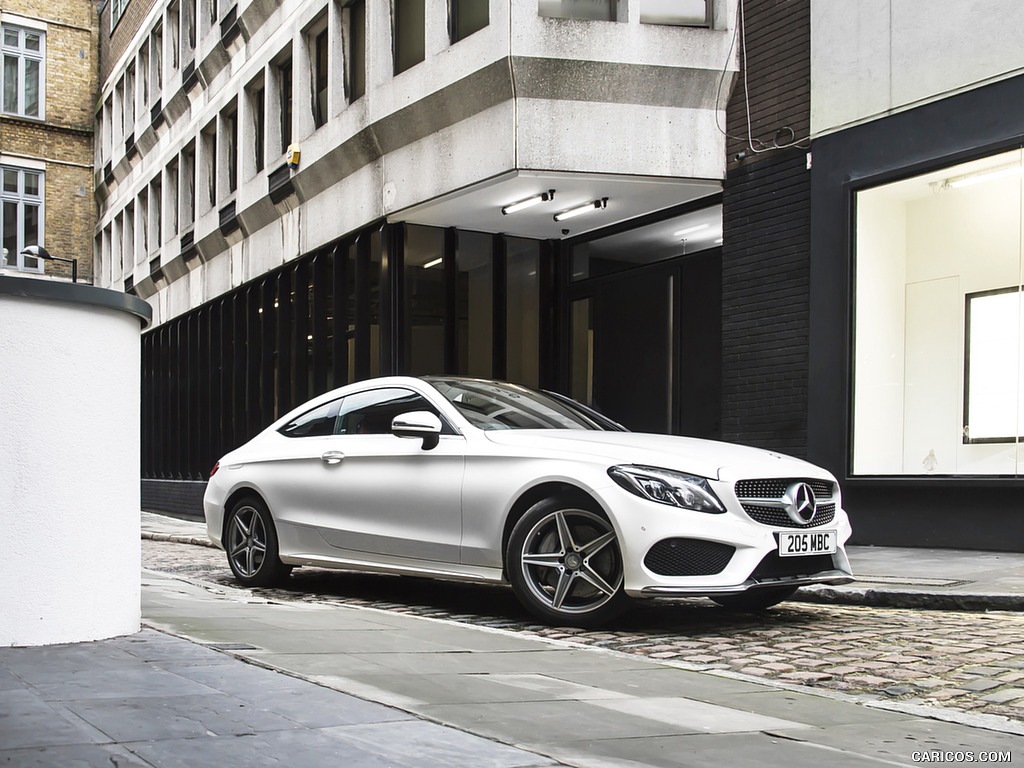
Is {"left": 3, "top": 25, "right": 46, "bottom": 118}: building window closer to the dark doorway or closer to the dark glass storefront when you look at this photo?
the dark glass storefront

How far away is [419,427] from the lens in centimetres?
769

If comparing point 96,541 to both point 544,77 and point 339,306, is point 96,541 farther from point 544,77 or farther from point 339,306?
point 339,306

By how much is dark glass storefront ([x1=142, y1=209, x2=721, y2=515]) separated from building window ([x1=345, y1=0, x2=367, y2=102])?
244 cm

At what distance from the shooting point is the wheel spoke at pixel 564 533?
6809 mm

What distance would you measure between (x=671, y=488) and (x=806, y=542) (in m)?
0.88

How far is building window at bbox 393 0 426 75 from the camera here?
1681 centimetres

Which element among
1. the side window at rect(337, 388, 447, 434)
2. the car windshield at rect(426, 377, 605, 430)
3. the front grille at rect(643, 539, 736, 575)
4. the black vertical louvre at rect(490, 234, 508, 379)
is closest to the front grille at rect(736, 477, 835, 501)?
the front grille at rect(643, 539, 736, 575)

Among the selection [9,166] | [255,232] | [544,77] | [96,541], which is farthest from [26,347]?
[9,166]

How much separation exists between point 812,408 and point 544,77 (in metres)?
5.05

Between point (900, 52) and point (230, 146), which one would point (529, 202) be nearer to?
point (900, 52)

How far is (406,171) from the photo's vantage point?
55.1 ft

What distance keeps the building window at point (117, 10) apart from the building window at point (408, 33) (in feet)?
70.3

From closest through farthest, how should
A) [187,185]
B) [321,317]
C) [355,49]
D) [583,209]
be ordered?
[583,209] < [355,49] < [321,317] < [187,185]

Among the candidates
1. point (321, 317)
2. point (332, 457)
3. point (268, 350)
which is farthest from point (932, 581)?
point (268, 350)
